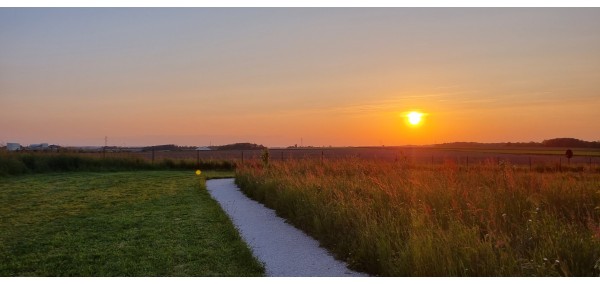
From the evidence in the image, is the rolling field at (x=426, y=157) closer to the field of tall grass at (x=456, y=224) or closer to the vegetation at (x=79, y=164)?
the vegetation at (x=79, y=164)

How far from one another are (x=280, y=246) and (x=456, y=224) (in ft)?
9.39

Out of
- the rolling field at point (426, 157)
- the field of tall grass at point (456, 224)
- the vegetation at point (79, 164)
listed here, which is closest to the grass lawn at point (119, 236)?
the field of tall grass at point (456, 224)

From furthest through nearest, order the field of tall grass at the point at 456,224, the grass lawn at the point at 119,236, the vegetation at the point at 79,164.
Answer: the vegetation at the point at 79,164
the grass lawn at the point at 119,236
the field of tall grass at the point at 456,224

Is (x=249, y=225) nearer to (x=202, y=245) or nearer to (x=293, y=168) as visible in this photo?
(x=202, y=245)

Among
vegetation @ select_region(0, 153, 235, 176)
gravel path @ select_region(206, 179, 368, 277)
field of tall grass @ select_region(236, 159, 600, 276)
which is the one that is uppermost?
vegetation @ select_region(0, 153, 235, 176)

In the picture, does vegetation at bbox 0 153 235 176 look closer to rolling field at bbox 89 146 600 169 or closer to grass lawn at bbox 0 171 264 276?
rolling field at bbox 89 146 600 169

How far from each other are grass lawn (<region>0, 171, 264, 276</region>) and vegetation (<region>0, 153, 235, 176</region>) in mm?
12050

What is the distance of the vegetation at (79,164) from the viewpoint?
1097 inches

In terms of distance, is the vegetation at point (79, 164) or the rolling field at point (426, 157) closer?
the rolling field at point (426, 157)

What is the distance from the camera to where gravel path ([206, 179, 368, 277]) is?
7070 millimetres

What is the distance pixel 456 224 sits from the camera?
7.02 m

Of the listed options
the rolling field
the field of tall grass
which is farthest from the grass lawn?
the rolling field

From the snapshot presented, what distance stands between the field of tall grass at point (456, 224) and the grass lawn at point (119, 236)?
151cm
